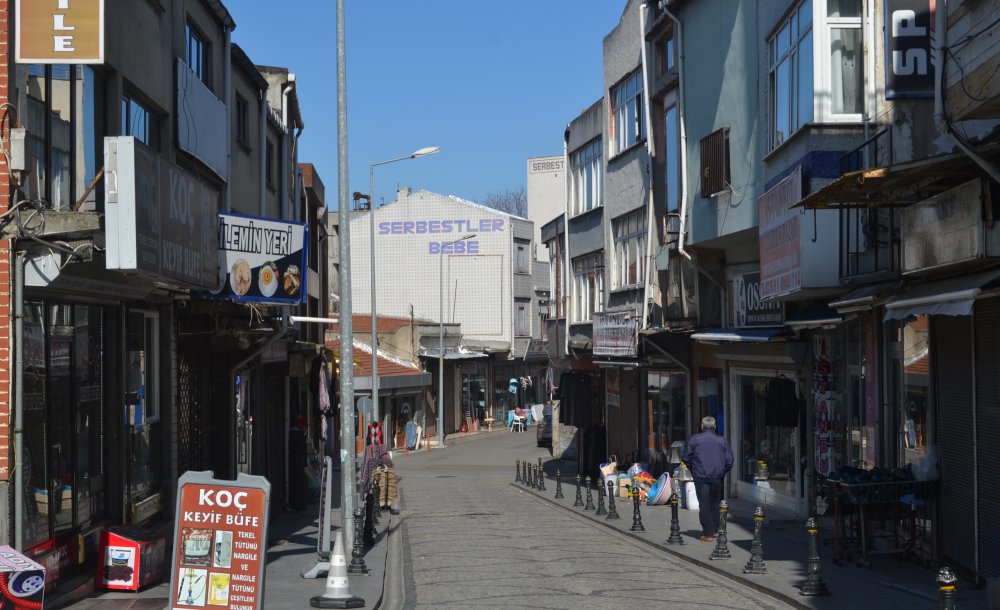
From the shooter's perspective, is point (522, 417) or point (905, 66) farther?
point (522, 417)

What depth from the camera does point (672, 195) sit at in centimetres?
2422

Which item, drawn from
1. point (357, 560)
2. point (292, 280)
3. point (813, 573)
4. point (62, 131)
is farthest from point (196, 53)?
point (813, 573)

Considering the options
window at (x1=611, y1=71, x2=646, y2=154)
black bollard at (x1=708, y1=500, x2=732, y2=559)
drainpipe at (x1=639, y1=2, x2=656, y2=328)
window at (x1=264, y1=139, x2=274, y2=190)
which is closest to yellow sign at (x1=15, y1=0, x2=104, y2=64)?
black bollard at (x1=708, y1=500, x2=732, y2=559)

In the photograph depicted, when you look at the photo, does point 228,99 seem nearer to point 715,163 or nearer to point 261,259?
point 261,259

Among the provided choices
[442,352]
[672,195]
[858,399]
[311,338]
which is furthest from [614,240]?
[442,352]

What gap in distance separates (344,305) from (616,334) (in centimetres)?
1419

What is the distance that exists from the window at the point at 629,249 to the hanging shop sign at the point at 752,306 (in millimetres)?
5561

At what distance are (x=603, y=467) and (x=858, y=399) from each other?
437 inches

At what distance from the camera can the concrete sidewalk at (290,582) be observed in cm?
1153

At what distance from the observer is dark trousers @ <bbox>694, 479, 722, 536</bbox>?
16.5 metres

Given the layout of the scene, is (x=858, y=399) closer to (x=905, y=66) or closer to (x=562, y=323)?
(x=905, y=66)

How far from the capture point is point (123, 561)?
39.6ft

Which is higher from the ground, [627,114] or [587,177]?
[627,114]

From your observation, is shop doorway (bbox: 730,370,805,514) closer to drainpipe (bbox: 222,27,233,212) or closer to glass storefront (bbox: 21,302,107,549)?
drainpipe (bbox: 222,27,233,212)
